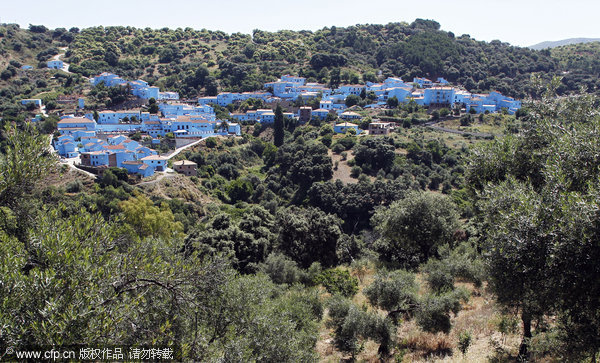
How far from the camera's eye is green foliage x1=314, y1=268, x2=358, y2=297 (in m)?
15.8

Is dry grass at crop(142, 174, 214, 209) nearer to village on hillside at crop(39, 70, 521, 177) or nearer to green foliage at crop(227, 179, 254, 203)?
green foliage at crop(227, 179, 254, 203)

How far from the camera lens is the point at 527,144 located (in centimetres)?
1174

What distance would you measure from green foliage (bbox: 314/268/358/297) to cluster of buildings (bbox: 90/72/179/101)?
6334 cm

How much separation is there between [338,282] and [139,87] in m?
66.2

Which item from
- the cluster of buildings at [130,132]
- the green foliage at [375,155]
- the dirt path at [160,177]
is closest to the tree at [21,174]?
the dirt path at [160,177]

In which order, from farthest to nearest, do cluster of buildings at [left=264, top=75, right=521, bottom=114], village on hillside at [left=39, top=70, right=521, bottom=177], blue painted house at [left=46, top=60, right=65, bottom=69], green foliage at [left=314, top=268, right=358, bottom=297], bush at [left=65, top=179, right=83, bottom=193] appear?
blue painted house at [left=46, top=60, right=65, bottom=69] < cluster of buildings at [left=264, top=75, right=521, bottom=114] < village on hillside at [left=39, top=70, right=521, bottom=177] < bush at [left=65, top=179, right=83, bottom=193] < green foliage at [left=314, top=268, right=358, bottom=297]

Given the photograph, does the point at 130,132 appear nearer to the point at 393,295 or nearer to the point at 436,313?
the point at 393,295

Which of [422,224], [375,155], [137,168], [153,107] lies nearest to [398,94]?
[375,155]

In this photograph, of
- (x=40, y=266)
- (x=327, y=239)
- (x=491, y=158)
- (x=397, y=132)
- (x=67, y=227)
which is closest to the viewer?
(x=40, y=266)

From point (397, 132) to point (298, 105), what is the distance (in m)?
21.1

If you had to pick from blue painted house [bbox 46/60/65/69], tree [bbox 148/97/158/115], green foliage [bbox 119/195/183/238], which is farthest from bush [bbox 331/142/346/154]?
blue painted house [bbox 46/60/65/69]

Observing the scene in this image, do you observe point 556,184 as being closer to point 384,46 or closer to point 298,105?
point 298,105

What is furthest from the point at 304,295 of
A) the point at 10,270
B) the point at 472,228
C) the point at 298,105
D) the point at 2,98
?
the point at 2,98

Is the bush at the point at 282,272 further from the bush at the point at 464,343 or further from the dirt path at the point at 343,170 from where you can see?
the dirt path at the point at 343,170
